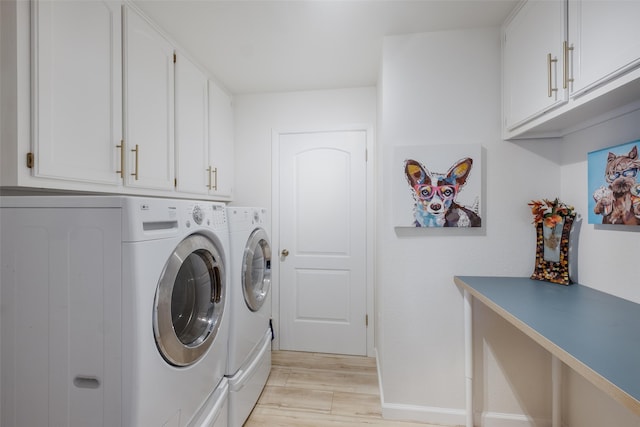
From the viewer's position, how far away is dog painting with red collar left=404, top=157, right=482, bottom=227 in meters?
1.69

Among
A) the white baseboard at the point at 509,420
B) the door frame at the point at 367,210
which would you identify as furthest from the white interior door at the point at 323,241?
the white baseboard at the point at 509,420

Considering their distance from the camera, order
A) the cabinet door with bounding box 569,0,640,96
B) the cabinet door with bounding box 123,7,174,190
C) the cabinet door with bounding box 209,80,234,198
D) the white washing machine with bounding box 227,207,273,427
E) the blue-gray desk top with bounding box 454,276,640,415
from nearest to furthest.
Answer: the blue-gray desk top with bounding box 454,276,640,415, the cabinet door with bounding box 569,0,640,96, the cabinet door with bounding box 123,7,174,190, the white washing machine with bounding box 227,207,273,427, the cabinet door with bounding box 209,80,234,198

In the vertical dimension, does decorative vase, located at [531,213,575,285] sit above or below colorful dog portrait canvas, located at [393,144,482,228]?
below

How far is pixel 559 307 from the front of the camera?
118 centimetres

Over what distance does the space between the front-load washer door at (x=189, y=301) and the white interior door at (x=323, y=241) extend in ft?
3.93

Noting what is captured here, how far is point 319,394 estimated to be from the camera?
203cm

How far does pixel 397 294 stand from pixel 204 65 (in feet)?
7.04

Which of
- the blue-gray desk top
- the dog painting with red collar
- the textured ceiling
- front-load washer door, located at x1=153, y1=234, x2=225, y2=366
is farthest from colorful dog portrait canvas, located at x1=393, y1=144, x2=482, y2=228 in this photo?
front-load washer door, located at x1=153, y1=234, x2=225, y2=366

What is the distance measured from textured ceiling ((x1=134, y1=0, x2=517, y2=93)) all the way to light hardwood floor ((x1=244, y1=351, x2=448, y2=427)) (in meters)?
2.38

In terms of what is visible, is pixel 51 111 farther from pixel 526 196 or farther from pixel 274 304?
pixel 526 196

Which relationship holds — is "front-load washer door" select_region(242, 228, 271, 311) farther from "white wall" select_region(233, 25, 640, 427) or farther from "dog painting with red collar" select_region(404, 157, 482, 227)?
"dog painting with red collar" select_region(404, 157, 482, 227)

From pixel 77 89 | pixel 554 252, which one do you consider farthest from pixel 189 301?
pixel 554 252

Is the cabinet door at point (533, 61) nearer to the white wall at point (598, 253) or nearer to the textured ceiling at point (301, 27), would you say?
the textured ceiling at point (301, 27)

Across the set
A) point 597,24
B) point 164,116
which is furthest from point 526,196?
point 164,116
